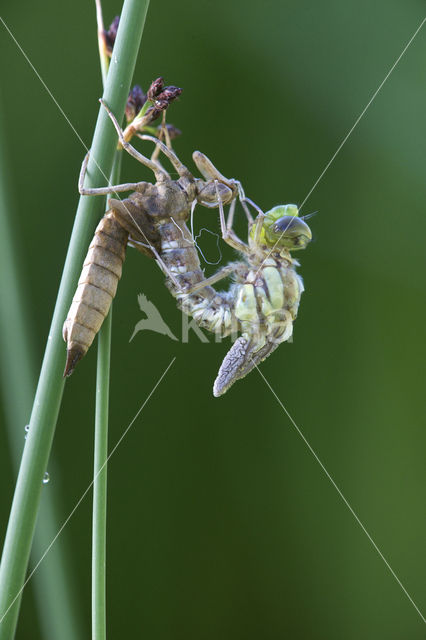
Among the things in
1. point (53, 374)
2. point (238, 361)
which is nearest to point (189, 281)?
point (238, 361)

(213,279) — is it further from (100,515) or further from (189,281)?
(100,515)

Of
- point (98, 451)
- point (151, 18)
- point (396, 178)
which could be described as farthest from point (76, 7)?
point (98, 451)

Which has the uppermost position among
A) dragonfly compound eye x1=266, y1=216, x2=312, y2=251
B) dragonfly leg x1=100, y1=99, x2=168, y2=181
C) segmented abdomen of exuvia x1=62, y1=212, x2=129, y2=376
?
dragonfly compound eye x1=266, y1=216, x2=312, y2=251

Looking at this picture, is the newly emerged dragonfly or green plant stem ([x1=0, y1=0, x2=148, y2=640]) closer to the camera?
green plant stem ([x1=0, y1=0, x2=148, y2=640])

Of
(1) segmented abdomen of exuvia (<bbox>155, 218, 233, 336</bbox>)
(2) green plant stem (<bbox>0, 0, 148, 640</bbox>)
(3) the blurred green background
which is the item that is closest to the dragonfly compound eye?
(1) segmented abdomen of exuvia (<bbox>155, 218, 233, 336</bbox>)

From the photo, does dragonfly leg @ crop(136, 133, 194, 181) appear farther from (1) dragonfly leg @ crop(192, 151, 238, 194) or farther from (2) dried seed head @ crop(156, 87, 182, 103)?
(2) dried seed head @ crop(156, 87, 182, 103)

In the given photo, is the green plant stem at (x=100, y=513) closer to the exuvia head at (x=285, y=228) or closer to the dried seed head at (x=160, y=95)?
the dried seed head at (x=160, y=95)
